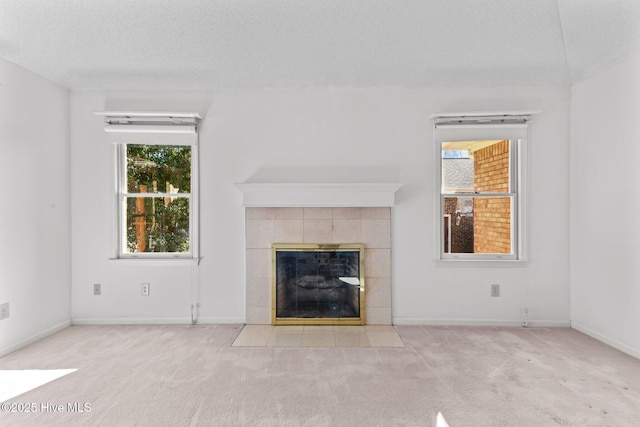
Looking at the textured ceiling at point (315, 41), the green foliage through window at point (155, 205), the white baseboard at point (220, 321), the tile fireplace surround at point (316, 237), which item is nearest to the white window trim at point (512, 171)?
the textured ceiling at point (315, 41)

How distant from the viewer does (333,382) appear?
99.0 inches

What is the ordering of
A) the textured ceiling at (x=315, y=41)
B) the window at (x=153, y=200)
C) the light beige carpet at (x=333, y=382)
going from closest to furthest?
the light beige carpet at (x=333, y=382) < the textured ceiling at (x=315, y=41) < the window at (x=153, y=200)

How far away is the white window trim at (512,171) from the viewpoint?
3.66 meters

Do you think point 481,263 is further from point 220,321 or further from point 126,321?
point 126,321

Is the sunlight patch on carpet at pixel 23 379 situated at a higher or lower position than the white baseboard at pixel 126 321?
lower

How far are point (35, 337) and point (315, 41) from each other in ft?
11.5

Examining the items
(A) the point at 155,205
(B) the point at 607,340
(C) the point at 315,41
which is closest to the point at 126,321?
(A) the point at 155,205

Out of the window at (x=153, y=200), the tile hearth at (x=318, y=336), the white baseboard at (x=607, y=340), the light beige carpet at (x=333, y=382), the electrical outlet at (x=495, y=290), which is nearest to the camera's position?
the light beige carpet at (x=333, y=382)

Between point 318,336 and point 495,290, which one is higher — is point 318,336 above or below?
below

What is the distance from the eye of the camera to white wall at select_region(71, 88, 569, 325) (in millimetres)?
3781

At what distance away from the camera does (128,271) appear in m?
3.80

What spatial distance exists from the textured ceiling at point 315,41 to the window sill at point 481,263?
1.73 metres

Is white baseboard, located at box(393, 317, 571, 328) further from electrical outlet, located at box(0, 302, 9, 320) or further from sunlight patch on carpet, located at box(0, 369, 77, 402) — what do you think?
electrical outlet, located at box(0, 302, 9, 320)

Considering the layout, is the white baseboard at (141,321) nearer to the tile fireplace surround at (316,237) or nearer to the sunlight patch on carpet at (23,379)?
the tile fireplace surround at (316,237)
